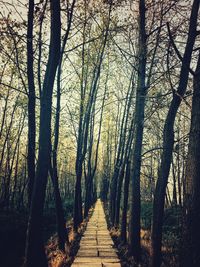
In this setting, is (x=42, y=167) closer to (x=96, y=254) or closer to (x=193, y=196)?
(x=193, y=196)

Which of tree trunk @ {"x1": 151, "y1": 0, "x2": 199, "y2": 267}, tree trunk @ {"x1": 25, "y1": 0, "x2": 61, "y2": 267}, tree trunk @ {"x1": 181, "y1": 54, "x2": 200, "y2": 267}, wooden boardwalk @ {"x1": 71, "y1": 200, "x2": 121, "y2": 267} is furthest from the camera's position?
wooden boardwalk @ {"x1": 71, "y1": 200, "x2": 121, "y2": 267}

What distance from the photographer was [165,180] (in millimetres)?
6418

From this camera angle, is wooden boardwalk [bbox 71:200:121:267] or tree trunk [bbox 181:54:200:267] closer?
tree trunk [bbox 181:54:200:267]

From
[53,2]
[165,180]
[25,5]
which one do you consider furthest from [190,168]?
[25,5]

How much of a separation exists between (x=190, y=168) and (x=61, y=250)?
6.51 metres

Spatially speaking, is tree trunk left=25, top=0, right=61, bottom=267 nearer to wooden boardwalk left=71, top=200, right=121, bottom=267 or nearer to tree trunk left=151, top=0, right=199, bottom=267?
wooden boardwalk left=71, top=200, right=121, bottom=267

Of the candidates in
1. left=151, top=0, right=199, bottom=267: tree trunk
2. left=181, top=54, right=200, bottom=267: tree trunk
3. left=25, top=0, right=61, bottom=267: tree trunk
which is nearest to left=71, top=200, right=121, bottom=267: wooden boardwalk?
left=151, top=0, right=199, bottom=267: tree trunk

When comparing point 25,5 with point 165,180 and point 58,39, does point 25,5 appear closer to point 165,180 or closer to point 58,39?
point 58,39

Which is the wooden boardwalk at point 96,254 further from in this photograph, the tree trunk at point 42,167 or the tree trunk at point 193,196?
the tree trunk at point 193,196

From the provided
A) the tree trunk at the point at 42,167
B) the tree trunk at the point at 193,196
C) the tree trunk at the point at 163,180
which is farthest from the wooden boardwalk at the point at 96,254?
the tree trunk at the point at 193,196

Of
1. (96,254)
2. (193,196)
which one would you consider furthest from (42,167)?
(96,254)

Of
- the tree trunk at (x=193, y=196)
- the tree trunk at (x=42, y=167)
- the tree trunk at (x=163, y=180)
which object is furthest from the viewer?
the tree trunk at (x=163, y=180)

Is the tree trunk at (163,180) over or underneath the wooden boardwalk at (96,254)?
over

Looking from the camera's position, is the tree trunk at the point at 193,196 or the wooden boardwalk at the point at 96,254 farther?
the wooden boardwalk at the point at 96,254
